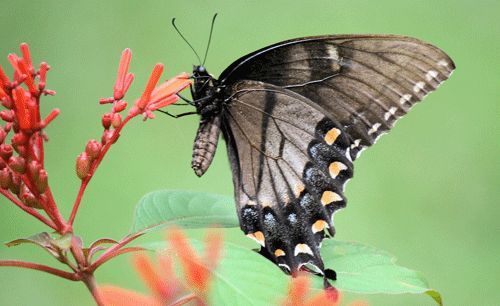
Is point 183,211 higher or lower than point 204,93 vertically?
lower

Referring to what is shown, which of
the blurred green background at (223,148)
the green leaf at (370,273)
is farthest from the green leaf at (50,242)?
the blurred green background at (223,148)

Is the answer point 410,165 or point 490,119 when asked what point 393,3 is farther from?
point 410,165

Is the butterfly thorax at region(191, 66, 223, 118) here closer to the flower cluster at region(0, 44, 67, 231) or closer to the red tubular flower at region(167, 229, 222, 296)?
the flower cluster at region(0, 44, 67, 231)

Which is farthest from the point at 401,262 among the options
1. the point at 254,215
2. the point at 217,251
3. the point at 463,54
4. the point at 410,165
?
the point at 217,251

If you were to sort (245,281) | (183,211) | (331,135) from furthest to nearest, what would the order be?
(331,135) → (183,211) → (245,281)

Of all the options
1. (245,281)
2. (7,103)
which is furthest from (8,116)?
(245,281)

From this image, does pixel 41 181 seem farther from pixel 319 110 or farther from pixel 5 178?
pixel 319 110
